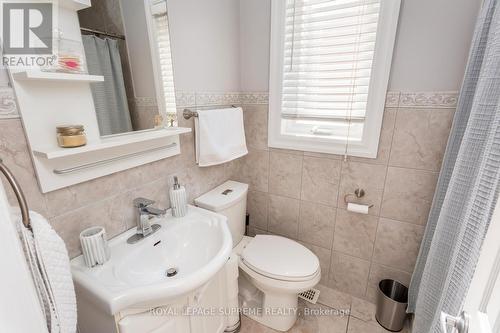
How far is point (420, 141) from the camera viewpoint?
1.22 m

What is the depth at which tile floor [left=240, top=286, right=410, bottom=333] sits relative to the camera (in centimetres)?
145

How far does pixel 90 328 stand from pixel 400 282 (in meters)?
1.65

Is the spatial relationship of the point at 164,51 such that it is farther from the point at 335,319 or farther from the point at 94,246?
the point at 335,319

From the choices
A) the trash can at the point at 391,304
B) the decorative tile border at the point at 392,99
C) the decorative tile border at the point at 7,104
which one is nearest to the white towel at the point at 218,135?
the decorative tile border at the point at 7,104

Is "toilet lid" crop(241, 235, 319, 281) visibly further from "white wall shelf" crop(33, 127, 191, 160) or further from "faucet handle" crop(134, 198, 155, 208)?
"white wall shelf" crop(33, 127, 191, 160)

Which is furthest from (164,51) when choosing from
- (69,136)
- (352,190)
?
(352,190)

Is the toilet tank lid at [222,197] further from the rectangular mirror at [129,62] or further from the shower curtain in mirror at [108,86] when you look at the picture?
the shower curtain in mirror at [108,86]

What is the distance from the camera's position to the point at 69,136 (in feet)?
2.49

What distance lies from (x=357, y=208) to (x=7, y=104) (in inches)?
62.2

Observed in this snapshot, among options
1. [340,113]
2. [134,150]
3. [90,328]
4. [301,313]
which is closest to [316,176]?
[340,113]

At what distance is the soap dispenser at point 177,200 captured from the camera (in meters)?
1.17

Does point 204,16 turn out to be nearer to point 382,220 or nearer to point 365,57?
point 365,57

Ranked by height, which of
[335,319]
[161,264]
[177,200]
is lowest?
[335,319]

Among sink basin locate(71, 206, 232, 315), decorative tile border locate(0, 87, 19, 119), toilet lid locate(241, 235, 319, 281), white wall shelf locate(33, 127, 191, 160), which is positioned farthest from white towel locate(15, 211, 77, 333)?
toilet lid locate(241, 235, 319, 281)
